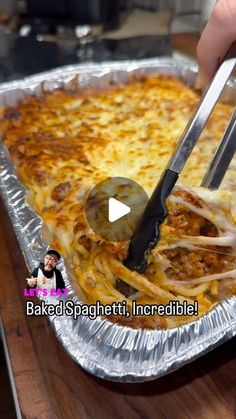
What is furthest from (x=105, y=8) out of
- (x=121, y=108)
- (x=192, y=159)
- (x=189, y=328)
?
(x=189, y=328)

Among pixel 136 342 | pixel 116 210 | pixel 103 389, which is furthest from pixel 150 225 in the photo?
pixel 103 389

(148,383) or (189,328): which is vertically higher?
(189,328)

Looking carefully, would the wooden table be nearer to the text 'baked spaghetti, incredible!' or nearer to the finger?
the text 'baked spaghetti, incredible!'

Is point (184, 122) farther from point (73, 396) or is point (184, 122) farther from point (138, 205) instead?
point (73, 396)

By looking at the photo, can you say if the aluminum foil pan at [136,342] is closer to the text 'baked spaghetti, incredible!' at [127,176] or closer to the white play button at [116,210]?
the text 'baked spaghetti, incredible!' at [127,176]

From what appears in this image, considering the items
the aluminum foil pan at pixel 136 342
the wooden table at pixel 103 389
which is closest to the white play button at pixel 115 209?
the aluminum foil pan at pixel 136 342

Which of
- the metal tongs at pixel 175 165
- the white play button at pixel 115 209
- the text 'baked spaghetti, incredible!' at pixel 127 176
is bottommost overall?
the text 'baked spaghetti, incredible!' at pixel 127 176

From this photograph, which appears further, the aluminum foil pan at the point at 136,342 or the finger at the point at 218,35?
the finger at the point at 218,35
